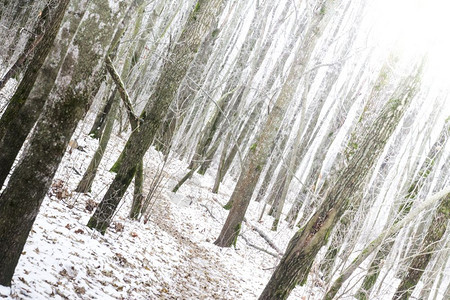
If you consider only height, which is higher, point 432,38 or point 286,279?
point 432,38

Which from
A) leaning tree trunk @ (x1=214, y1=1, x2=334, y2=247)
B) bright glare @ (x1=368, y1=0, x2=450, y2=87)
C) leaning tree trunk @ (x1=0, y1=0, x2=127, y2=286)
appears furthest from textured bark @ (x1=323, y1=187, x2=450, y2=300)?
leaning tree trunk @ (x1=0, y1=0, x2=127, y2=286)

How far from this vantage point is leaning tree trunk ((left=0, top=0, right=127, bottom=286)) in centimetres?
280

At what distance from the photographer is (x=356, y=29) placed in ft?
43.8

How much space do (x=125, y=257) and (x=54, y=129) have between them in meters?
2.82

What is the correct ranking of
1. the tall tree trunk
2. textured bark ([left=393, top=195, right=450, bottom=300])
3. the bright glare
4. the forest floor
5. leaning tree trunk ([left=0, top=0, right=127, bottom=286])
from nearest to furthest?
leaning tree trunk ([left=0, top=0, right=127, bottom=286]) → the tall tree trunk → the forest floor → the bright glare → textured bark ([left=393, top=195, right=450, bottom=300])

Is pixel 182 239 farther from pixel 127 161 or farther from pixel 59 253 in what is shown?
pixel 59 253

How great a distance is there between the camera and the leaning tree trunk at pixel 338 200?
480 cm

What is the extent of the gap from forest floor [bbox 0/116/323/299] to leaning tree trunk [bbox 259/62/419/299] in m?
0.95

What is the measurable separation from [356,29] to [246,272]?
978 centimetres

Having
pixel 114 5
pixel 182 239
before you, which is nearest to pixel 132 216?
pixel 182 239

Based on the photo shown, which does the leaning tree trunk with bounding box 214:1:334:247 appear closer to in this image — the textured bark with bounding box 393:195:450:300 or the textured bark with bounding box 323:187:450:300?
the textured bark with bounding box 323:187:450:300

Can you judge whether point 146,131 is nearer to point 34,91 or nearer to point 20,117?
point 20,117

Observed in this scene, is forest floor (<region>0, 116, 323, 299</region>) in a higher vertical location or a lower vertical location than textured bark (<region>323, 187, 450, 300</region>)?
lower

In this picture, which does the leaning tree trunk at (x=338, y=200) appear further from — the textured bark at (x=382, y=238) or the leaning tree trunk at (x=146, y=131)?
the leaning tree trunk at (x=146, y=131)
